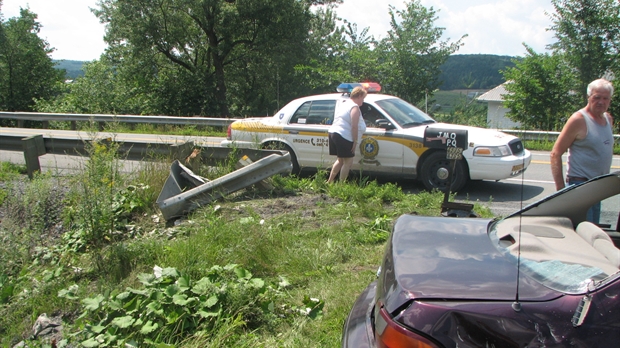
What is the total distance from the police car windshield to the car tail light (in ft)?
21.4

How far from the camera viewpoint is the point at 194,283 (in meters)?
3.95

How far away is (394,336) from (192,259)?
299cm

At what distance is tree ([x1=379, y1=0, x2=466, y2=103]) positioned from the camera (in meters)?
19.2

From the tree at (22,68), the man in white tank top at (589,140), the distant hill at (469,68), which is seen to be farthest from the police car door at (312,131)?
the tree at (22,68)

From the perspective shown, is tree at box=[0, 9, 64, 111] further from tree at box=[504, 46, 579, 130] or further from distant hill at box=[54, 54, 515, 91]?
tree at box=[504, 46, 579, 130]

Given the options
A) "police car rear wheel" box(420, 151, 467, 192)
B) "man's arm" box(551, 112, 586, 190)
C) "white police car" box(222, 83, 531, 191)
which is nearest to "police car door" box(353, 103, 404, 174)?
"white police car" box(222, 83, 531, 191)

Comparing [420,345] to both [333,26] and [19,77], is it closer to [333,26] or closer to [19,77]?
[333,26]

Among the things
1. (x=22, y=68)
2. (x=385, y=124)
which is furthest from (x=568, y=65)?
(x=22, y=68)

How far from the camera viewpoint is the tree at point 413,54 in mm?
19188

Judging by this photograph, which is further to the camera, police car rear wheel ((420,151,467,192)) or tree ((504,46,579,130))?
tree ((504,46,579,130))

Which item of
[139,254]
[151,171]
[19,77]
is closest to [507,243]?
[139,254]

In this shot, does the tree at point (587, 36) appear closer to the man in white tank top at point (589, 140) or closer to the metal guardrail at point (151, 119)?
the metal guardrail at point (151, 119)

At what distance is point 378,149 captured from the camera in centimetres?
833

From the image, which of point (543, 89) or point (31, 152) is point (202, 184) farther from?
point (543, 89)
